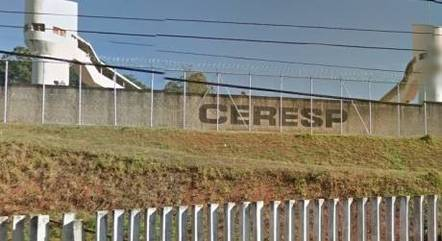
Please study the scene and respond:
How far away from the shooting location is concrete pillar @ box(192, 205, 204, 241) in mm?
5227

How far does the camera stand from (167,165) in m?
11.5

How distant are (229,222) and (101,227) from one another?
139 cm

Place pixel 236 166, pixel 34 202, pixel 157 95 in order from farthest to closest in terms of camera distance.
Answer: pixel 157 95 → pixel 236 166 → pixel 34 202

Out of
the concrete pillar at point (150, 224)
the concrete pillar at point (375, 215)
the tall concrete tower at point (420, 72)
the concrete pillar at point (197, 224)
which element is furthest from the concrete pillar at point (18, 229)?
the tall concrete tower at point (420, 72)

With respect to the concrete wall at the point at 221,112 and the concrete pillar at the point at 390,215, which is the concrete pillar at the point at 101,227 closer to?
the concrete pillar at the point at 390,215

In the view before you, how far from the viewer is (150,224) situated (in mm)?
4914

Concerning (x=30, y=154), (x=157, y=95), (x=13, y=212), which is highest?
(x=157, y=95)

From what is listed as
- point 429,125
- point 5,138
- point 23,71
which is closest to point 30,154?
point 5,138

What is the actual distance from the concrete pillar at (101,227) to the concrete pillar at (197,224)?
957 millimetres

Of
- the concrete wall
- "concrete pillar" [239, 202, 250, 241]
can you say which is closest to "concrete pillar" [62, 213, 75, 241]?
"concrete pillar" [239, 202, 250, 241]

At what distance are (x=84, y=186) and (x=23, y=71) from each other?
15115mm

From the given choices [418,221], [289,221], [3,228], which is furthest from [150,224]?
[418,221]

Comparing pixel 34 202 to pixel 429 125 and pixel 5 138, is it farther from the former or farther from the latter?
pixel 429 125

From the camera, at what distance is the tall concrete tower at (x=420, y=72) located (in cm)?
2228
